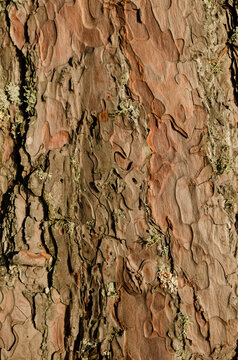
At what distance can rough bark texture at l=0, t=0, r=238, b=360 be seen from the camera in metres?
1.34

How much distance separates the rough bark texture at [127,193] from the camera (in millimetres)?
1336

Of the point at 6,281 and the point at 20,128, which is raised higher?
the point at 20,128

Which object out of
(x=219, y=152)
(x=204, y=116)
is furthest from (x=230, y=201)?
(x=204, y=116)

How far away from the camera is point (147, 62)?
135 cm

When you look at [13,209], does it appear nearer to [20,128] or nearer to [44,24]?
[20,128]

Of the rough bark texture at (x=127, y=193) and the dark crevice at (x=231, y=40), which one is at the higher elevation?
the dark crevice at (x=231, y=40)

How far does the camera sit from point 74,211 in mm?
1375

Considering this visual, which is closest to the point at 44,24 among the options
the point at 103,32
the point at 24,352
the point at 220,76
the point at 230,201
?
the point at 103,32

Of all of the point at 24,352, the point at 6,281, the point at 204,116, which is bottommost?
the point at 24,352

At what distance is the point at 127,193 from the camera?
1.34 metres

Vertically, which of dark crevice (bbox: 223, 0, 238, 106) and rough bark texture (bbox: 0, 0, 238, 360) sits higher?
dark crevice (bbox: 223, 0, 238, 106)

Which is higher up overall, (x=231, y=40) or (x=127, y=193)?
(x=231, y=40)

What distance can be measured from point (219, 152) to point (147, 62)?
15.8 inches

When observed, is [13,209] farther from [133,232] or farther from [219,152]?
[219,152]
